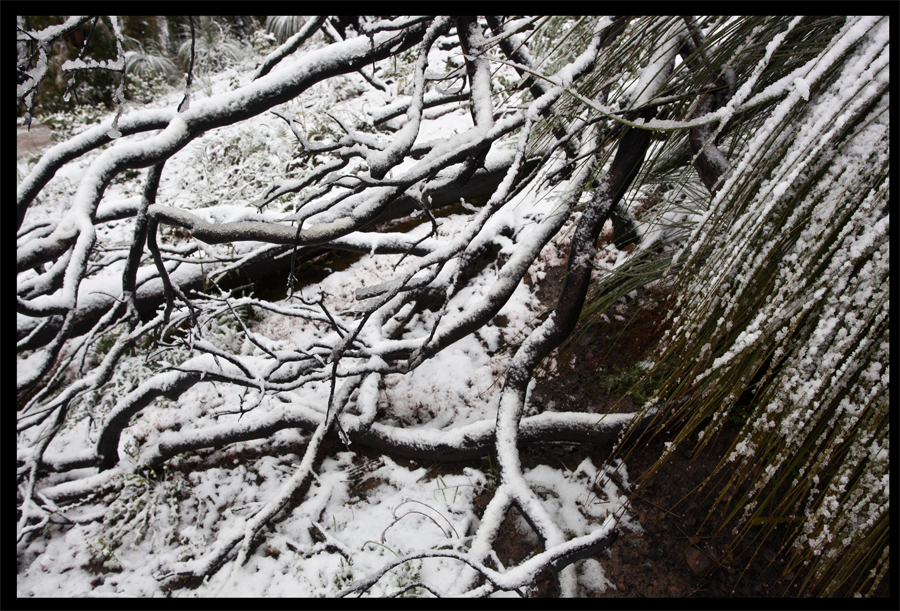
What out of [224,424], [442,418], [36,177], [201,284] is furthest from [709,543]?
[201,284]

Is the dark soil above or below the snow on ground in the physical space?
above

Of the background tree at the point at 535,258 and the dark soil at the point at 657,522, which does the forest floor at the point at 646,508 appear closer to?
the dark soil at the point at 657,522

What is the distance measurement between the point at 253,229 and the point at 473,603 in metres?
0.99

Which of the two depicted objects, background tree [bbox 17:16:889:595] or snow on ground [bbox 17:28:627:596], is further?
snow on ground [bbox 17:28:627:596]

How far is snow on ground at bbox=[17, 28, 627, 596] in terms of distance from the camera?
4.82 feet

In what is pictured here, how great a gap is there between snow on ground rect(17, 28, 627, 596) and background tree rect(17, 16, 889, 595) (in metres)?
0.03

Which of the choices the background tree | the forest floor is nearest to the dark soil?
the forest floor

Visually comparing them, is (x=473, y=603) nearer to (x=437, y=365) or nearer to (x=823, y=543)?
(x=823, y=543)

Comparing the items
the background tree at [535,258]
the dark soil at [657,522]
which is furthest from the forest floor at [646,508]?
the background tree at [535,258]

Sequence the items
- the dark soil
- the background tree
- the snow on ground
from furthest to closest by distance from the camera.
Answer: the snow on ground
the dark soil
the background tree

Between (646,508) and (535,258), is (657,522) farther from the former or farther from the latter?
(535,258)

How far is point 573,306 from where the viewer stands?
1.28m

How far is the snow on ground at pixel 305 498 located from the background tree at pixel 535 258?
3 centimetres

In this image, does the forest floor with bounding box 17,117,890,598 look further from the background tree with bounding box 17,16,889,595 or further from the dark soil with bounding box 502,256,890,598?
the background tree with bounding box 17,16,889,595
